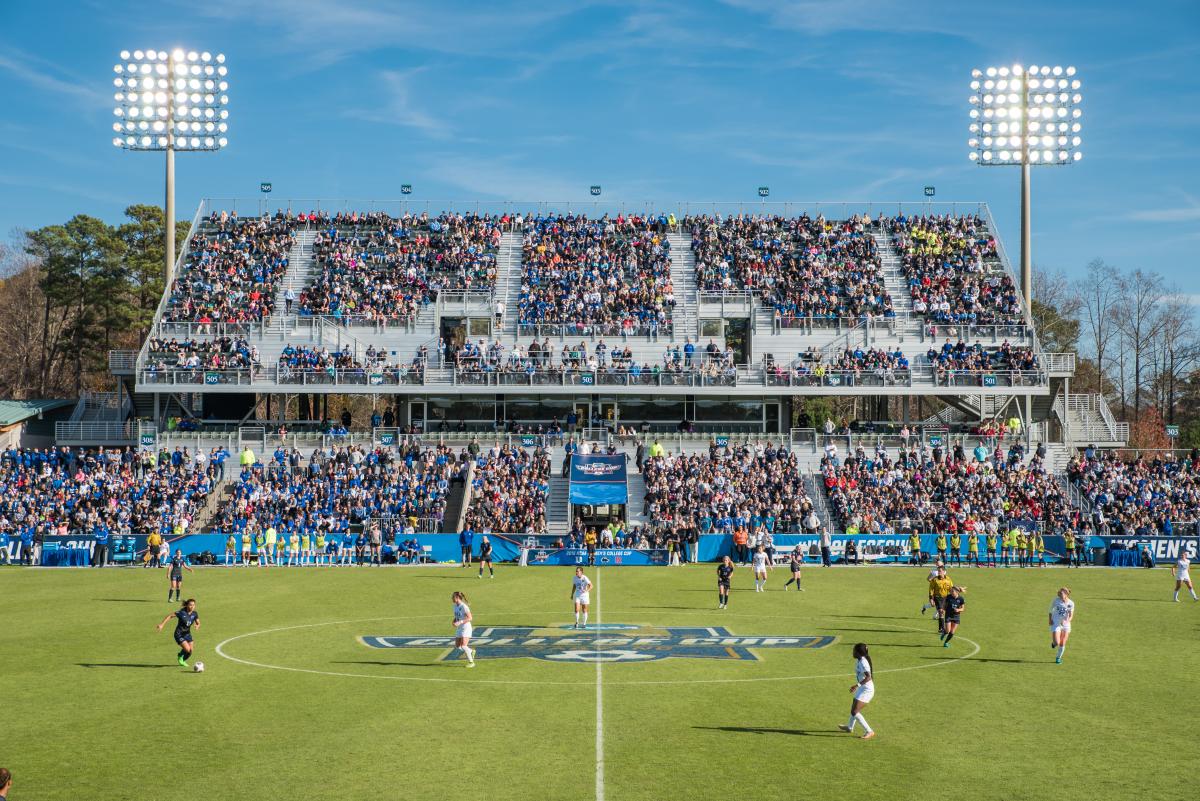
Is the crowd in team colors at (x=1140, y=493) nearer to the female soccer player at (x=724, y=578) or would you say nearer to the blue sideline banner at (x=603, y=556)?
the blue sideline banner at (x=603, y=556)

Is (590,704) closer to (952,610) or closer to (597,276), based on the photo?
(952,610)

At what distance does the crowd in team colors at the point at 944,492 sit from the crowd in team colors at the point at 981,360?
210 inches

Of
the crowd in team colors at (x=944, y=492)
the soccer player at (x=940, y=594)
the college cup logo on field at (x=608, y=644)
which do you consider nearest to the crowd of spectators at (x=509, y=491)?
the crowd in team colors at (x=944, y=492)

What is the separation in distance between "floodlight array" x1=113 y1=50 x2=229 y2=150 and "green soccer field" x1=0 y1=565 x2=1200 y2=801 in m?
44.0

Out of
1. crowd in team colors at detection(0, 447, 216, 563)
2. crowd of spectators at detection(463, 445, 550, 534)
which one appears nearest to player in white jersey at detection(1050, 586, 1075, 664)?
crowd of spectators at detection(463, 445, 550, 534)

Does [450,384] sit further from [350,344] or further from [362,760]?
[362,760]

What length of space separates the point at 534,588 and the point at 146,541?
20296 millimetres

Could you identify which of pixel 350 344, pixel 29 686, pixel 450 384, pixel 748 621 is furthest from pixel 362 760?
pixel 350 344

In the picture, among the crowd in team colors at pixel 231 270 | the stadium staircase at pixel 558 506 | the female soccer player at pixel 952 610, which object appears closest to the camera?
the female soccer player at pixel 952 610

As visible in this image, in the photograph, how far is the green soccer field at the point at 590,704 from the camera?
A: 16.1 metres

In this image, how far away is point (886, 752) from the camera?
17.6m

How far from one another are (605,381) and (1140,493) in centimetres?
2763

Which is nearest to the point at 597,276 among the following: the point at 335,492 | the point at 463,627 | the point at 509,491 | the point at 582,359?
the point at 582,359

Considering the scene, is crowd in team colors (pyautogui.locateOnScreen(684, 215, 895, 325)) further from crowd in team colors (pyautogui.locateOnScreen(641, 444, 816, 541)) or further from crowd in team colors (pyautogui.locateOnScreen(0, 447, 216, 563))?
crowd in team colors (pyautogui.locateOnScreen(0, 447, 216, 563))
